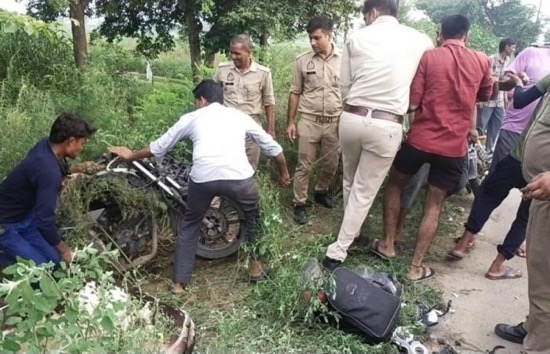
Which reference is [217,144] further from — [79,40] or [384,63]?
[79,40]

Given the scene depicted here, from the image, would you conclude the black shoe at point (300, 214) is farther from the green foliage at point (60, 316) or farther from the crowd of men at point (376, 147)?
the green foliage at point (60, 316)

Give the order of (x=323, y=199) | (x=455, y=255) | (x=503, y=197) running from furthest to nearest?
(x=323, y=199)
(x=455, y=255)
(x=503, y=197)

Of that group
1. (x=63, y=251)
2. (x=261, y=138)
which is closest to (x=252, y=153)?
(x=261, y=138)

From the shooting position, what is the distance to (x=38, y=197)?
2830mm

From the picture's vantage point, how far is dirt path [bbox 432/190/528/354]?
121 inches

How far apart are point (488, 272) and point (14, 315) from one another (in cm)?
337

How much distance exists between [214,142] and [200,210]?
504 mm

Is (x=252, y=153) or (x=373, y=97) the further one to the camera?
(x=252, y=153)

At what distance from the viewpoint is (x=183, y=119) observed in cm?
343

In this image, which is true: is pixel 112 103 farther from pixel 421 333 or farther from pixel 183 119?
pixel 421 333

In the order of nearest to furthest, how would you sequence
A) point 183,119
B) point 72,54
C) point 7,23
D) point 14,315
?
1. point 14,315
2. point 7,23
3. point 183,119
4. point 72,54

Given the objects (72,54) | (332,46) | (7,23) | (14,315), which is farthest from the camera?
(72,54)

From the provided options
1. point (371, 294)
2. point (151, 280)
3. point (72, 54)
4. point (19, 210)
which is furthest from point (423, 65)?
point (72, 54)

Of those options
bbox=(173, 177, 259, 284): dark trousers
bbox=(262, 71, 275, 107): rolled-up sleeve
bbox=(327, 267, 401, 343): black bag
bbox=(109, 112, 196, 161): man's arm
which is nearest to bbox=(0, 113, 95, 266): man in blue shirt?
bbox=(109, 112, 196, 161): man's arm
